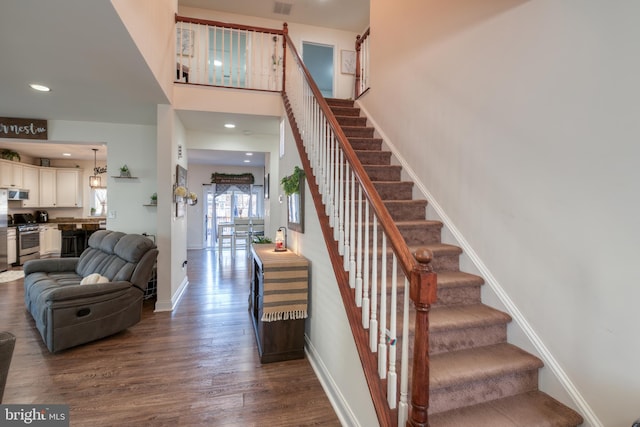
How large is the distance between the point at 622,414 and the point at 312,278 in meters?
2.07

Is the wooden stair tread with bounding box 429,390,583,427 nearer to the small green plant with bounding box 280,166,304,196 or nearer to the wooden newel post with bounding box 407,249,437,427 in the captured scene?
the wooden newel post with bounding box 407,249,437,427

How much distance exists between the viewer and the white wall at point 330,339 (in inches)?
72.5

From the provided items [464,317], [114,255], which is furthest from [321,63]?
[464,317]

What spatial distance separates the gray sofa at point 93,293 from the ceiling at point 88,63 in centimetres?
173

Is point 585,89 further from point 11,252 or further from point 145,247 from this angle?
point 11,252

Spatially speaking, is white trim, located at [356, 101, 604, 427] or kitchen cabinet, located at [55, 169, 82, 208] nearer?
white trim, located at [356, 101, 604, 427]

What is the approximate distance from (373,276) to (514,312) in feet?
3.70

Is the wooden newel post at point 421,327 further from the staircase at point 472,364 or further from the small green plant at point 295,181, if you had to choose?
the small green plant at point 295,181

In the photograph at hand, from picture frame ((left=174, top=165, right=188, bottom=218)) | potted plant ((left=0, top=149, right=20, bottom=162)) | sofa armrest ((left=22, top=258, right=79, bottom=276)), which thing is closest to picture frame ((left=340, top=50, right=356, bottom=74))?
picture frame ((left=174, top=165, right=188, bottom=218))

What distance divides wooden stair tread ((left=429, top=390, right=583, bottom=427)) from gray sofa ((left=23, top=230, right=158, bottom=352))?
314cm

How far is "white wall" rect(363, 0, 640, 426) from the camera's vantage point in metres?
1.49

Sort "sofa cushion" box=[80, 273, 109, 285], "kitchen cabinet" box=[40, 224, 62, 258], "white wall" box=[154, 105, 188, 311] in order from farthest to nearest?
"kitchen cabinet" box=[40, 224, 62, 258] → "white wall" box=[154, 105, 188, 311] → "sofa cushion" box=[80, 273, 109, 285]

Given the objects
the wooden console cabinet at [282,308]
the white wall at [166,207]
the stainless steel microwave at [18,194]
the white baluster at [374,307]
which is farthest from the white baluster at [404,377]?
the stainless steel microwave at [18,194]

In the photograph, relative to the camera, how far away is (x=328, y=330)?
235 cm
